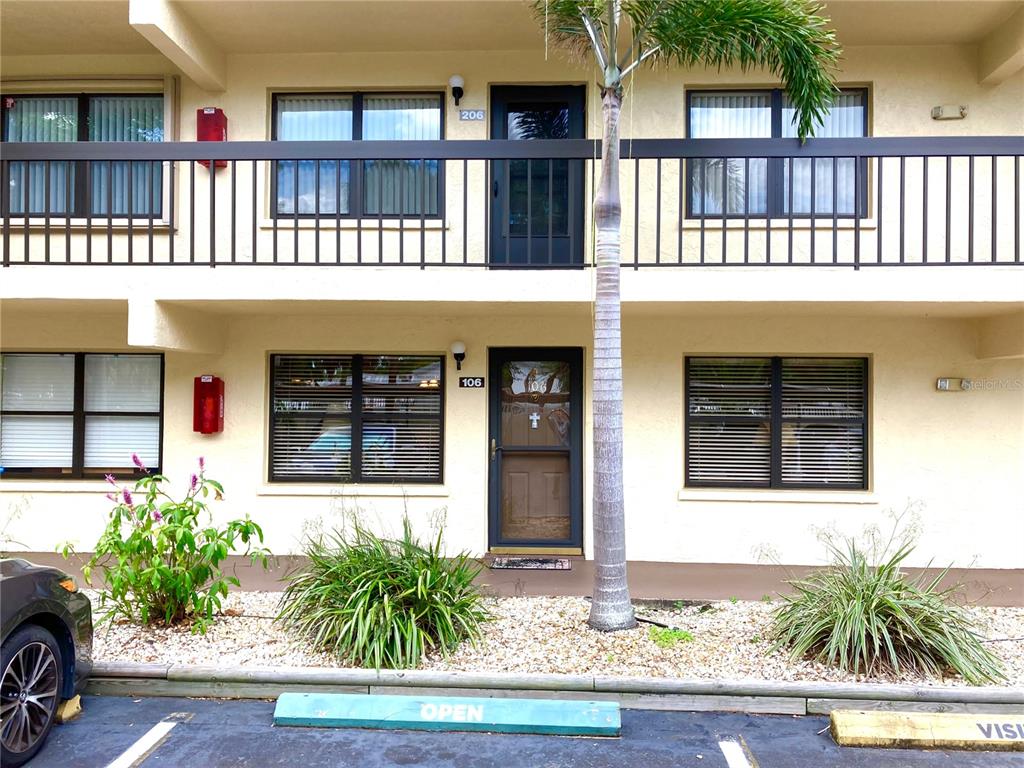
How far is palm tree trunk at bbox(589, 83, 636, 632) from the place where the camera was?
5066 mm

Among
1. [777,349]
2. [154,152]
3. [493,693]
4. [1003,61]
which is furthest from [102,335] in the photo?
[1003,61]

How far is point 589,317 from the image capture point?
7129mm

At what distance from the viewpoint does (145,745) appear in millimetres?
3854

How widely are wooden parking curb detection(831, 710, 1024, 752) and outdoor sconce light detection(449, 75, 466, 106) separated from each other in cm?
651

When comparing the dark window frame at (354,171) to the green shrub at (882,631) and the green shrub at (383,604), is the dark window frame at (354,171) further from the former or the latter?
the green shrub at (882,631)

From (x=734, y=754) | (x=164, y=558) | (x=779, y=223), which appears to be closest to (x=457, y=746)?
(x=734, y=754)

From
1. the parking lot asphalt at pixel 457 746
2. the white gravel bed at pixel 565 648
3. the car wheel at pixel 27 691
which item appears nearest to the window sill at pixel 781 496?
the white gravel bed at pixel 565 648

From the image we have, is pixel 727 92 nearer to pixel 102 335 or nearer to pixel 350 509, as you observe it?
pixel 350 509

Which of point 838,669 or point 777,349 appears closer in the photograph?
point 838,669

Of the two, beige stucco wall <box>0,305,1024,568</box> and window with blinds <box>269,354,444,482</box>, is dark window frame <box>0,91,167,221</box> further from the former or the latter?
window with blinds <box>269,354,444,482</box>

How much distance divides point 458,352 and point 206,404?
270cm

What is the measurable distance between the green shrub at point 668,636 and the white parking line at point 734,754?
0.95 metres

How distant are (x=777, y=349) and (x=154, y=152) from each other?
6366 mm

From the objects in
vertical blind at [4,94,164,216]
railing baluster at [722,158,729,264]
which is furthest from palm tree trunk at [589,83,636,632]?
vertical blind at [4,94,164,216]
